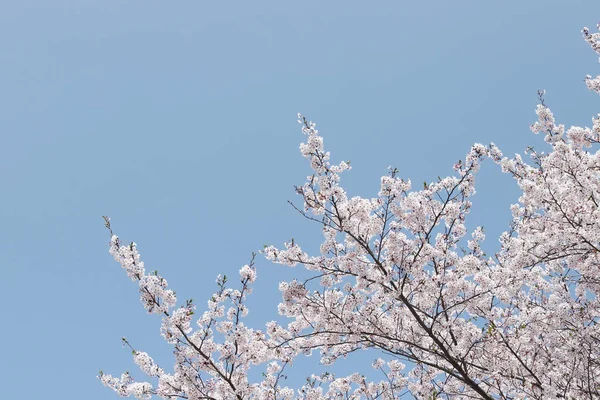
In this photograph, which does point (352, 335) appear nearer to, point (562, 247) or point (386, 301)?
point (386, 301)

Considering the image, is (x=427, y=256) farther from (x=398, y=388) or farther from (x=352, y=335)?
(x=398, y=388)

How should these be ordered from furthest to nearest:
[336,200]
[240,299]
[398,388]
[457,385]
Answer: [398,388] < [457,385] < [240,299] < [336,200]

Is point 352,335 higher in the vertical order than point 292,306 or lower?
lower

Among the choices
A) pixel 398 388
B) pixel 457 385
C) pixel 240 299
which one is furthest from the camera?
pixel 398 388

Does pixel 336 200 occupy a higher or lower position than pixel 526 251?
higher

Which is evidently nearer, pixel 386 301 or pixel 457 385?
pixel 386 301

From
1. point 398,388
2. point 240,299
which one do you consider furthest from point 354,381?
point 240,299

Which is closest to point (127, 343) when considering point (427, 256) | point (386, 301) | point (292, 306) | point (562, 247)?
point (292, 306)

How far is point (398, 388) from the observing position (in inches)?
448

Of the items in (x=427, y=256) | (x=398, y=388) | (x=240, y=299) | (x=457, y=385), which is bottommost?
(x=457, y=385)

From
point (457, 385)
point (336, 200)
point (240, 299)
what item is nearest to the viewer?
point (336, 200)

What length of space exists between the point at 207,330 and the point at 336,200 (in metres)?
3.46

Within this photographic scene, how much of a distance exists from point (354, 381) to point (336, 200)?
6076 millimetres

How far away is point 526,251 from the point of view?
8656 millimetres
